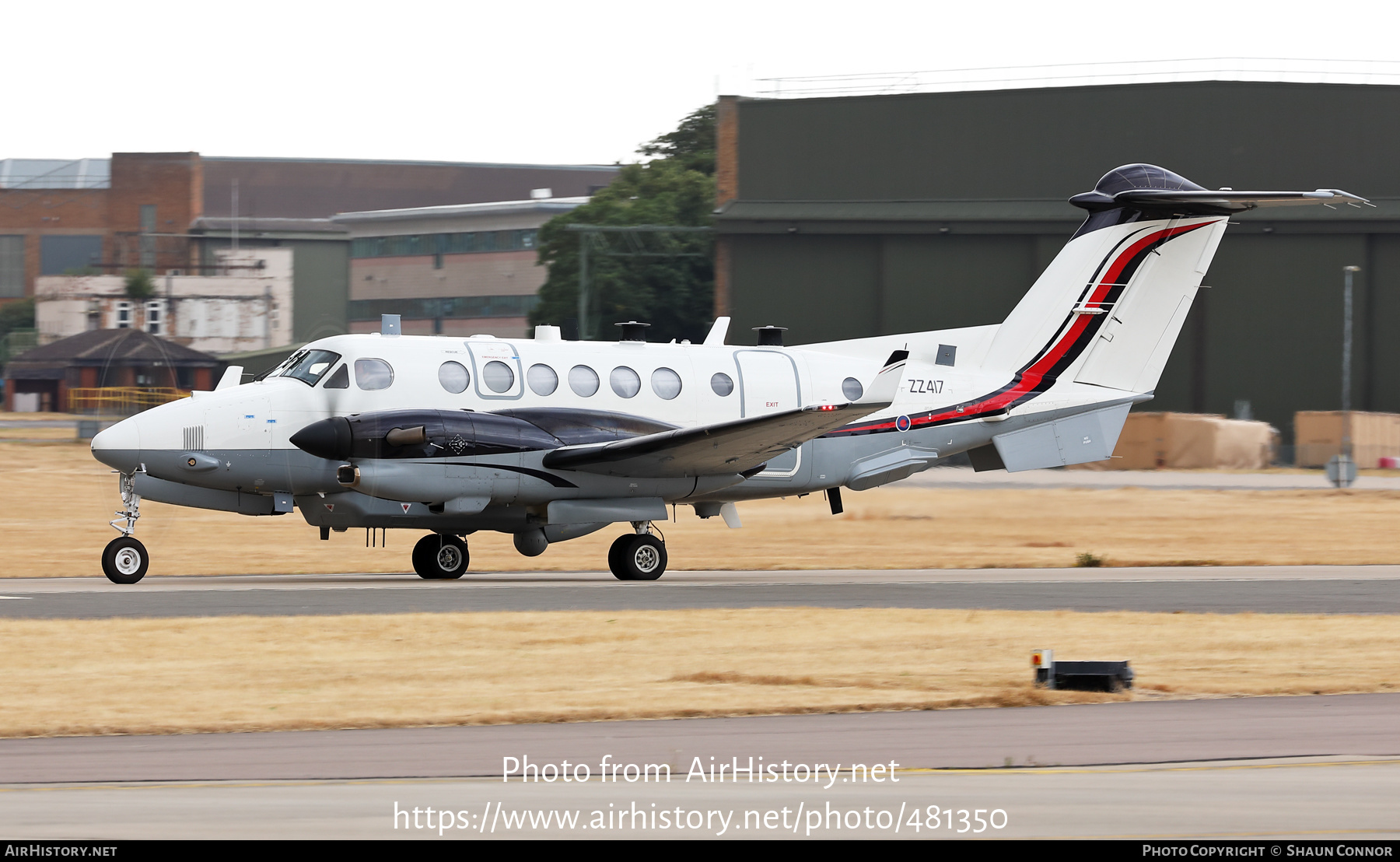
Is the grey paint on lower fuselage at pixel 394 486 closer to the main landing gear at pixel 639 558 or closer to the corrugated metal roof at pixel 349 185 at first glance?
the main landing gear at pixel 639 558

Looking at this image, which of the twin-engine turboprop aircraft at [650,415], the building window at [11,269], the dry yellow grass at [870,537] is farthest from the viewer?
the building window at [11,269]

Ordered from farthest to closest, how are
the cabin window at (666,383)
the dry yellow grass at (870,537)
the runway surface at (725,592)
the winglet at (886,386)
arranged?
the dry yellow grass at (870,537), the cabin window at (666,383), the winglet at (886,386), the runway surface at (725,592)

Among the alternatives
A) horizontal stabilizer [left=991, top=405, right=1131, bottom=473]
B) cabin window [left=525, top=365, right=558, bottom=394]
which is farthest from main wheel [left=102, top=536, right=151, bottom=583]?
horizontal stabilizer [left=991, top=405, right=1131, bottom=473]

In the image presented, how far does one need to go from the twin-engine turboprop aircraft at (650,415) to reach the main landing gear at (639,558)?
0.03 metres

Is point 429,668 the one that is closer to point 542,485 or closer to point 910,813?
point 910,813

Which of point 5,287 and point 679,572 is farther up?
point 5,287

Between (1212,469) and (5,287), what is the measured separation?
306ft

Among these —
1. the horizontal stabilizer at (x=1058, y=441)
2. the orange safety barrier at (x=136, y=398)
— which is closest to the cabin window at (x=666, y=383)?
the horizontal stabilizer at (x=1058, y=441)

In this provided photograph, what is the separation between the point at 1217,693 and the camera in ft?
39.4

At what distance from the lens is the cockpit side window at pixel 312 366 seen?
68.6 ft

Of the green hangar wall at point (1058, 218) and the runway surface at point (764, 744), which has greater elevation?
the green hangar wall at point (1058, 218)

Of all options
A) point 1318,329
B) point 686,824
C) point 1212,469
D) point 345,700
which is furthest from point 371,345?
point 1318,329

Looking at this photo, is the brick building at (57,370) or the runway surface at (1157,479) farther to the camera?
the brick building at (57,370)

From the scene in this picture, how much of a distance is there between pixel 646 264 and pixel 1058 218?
78.4 feet
